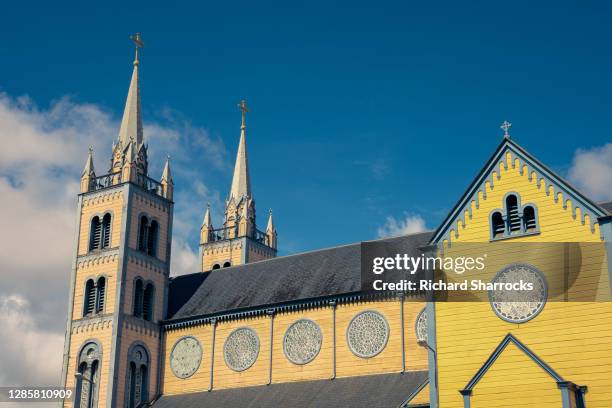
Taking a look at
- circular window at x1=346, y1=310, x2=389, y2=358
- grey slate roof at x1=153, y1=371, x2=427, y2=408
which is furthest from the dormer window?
circular window at x1=346, y1=310, x2=389, y2=358

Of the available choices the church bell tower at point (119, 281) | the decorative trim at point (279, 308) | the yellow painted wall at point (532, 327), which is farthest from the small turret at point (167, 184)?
the yellow painted wall at point (532, 327)

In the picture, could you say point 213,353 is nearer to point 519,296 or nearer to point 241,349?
point 241,349

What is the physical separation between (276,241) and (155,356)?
2753 centimetres

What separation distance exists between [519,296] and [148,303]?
2973 cm

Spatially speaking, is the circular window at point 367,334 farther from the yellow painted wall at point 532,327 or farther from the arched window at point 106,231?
the arched window at point 106,231

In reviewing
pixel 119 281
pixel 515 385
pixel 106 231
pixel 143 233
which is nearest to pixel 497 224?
pixel 515 385

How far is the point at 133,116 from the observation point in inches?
2512

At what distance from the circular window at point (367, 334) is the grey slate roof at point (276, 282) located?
1734 mm

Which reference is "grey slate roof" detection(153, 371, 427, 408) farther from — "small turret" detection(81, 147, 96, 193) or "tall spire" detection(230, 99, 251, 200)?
"tall spire" detection(230, 99, 251, 200)

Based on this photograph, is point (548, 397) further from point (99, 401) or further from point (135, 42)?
point (135, 42)

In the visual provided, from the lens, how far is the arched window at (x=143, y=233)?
192 ft

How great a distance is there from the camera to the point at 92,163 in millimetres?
61312

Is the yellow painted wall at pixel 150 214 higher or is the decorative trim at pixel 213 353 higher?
the yellow painted wall at pixel 150 214

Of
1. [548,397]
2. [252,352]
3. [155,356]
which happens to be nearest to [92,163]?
[155,356]
